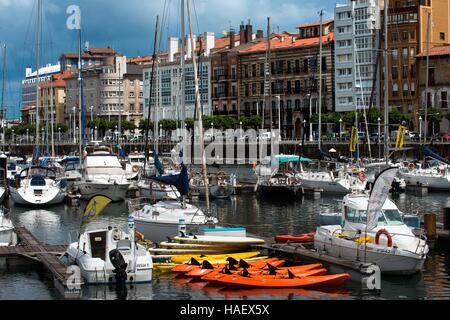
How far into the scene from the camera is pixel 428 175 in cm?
6725

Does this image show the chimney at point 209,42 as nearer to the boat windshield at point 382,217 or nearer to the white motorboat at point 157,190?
the white motorboat at point 157,190

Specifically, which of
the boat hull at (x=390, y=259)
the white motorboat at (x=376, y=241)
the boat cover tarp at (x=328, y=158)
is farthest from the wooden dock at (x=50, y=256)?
the boat cover tarp at (x=328, y=158)

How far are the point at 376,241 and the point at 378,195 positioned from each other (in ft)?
5.61

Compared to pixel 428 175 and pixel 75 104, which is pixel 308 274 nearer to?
pixel 428 175

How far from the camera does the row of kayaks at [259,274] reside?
27312mm

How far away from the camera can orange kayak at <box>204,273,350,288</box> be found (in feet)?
89.2

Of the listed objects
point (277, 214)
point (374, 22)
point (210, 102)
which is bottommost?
point (277, 214)

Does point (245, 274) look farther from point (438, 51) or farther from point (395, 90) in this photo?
point (395, 90)

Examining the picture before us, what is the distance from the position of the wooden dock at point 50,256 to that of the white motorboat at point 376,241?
29.6 feet

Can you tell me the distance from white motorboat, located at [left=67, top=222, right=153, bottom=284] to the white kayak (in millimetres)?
4031

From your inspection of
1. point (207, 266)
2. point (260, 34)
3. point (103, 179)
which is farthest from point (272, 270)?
point (260, 34)

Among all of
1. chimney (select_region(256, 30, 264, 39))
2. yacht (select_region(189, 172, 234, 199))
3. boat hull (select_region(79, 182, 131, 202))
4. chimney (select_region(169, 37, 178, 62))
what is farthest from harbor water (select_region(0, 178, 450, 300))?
chimney (select_region(169, 37, 178, 62))

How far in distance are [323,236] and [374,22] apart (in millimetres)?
86592
